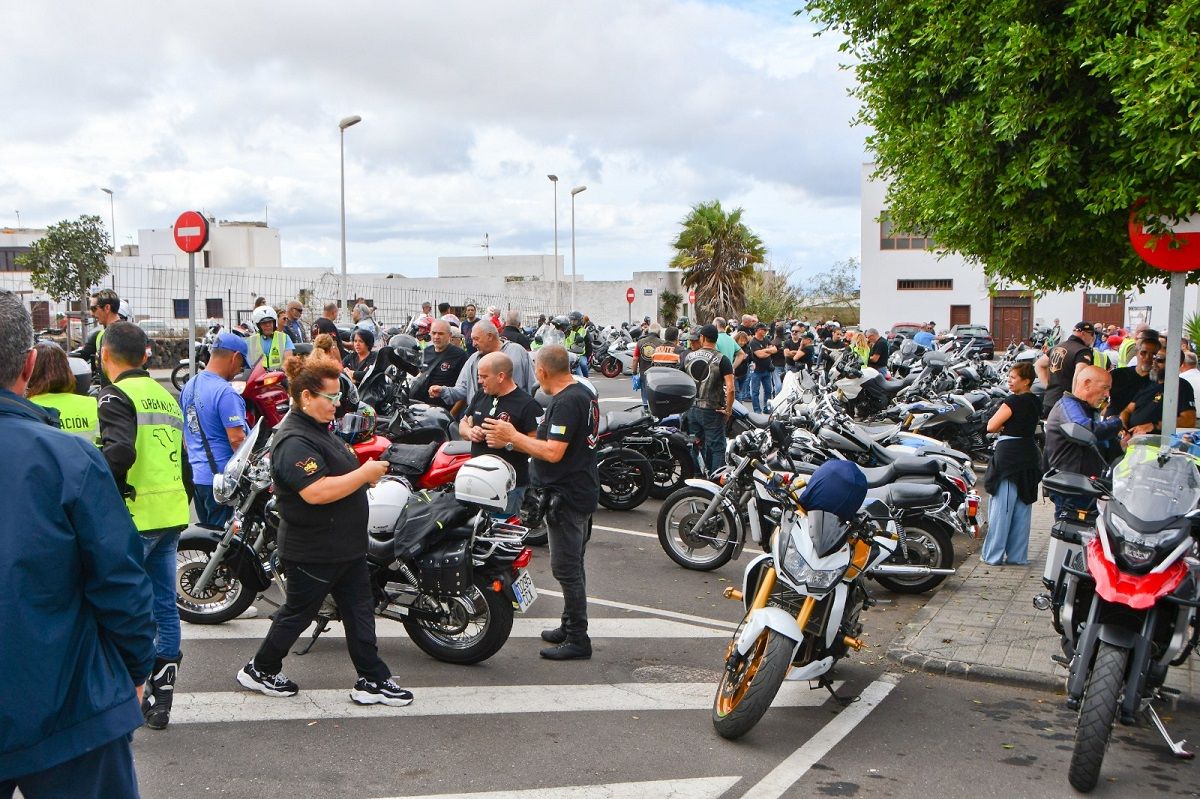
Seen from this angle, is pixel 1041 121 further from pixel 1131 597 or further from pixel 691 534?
pixel 691 534

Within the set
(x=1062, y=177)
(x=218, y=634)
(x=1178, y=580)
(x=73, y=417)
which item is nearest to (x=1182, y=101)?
(x=1062, y=177)

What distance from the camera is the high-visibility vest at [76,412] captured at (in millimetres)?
4656

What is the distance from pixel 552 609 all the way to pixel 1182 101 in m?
5.11

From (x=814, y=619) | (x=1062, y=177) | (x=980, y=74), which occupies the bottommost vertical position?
(x=814, y=619)

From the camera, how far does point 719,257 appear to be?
159 ft

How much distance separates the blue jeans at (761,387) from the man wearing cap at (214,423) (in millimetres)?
12939

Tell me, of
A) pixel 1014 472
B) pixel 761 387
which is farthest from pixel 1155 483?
pixel 761 387

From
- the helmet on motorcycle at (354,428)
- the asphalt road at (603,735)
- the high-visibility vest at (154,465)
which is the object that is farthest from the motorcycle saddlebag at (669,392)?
the high-visibility vest at (154,465)

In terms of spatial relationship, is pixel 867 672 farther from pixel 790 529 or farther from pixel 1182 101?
pixel 1182 101

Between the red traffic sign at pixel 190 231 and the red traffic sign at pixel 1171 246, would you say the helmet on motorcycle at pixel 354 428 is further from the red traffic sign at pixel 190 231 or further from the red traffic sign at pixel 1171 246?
the red traffic sign at pixel 1171 246

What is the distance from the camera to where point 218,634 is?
630 cm

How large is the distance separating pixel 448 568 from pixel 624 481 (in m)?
4.92

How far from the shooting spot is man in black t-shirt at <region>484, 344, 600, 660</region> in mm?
5996

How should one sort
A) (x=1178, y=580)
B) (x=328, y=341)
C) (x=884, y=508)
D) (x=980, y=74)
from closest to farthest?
(x=1178, y=580), (x=884, y=508), (x=980, y=74), (x=328, y=341)
